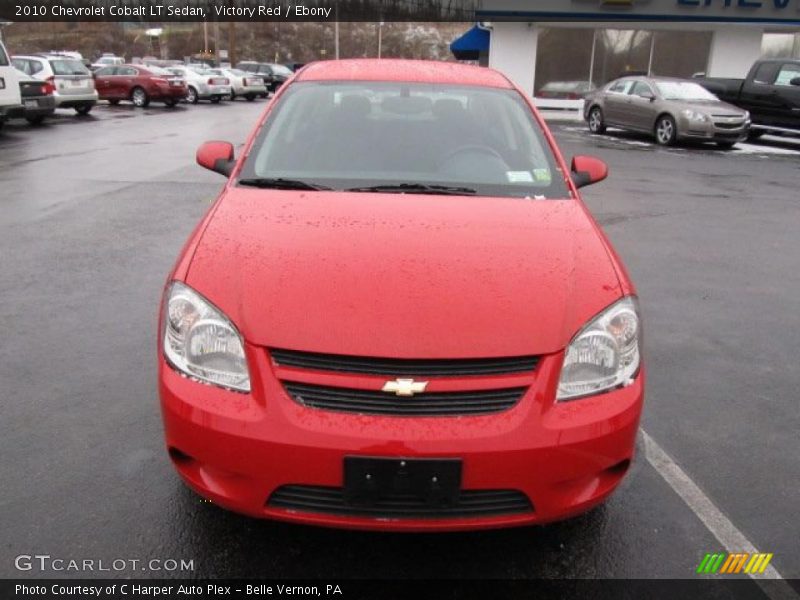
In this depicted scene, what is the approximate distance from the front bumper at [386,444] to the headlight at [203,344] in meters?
0.04

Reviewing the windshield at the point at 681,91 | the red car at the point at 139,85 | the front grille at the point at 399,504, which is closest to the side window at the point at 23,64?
the red car at the point at 139,85

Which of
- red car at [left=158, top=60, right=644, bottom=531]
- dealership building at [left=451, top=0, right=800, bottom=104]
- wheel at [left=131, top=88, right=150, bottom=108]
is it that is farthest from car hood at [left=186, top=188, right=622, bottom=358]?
wheel at [left=131, top=88, right=150, bottom=108]

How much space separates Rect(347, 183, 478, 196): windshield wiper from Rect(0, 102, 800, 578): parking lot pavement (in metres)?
1.45

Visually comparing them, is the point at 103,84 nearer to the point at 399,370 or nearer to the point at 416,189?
the point at 416,189

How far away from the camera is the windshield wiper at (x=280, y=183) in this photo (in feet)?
10.6

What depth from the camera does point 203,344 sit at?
2.30 m

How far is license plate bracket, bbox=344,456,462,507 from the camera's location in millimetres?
2068

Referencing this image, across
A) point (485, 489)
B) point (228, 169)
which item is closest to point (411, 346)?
point (485, 489)

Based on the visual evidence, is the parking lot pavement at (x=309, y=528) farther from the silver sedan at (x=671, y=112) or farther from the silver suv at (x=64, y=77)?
the silver suv at (x=64, y=77)

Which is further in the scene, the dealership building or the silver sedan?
the dealership building

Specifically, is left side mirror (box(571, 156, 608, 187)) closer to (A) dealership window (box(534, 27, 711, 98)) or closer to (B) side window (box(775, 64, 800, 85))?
(B) side window (box(775, 64, 800, 85))

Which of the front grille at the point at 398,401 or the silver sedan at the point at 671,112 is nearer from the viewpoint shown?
the front grille at the point at 398,401

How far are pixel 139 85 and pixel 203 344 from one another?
27.5m

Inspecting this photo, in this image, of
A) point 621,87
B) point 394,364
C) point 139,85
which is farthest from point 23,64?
point 394,364
